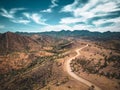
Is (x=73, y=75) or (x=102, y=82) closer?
(x=102, y=82)

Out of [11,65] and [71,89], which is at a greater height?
[71,89]

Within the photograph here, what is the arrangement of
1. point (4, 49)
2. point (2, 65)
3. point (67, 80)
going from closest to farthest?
point (67, 80) < point (2, 65) < point (4, 49)

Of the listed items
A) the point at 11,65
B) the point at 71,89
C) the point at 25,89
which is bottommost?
the point at 11,65

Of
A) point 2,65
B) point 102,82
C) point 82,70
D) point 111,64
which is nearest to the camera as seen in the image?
point 102,82

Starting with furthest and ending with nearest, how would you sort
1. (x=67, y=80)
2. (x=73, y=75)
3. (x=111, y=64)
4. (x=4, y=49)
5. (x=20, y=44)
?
1. (x=20, y=44)
2. (x=4, y=49)
3. (x=111, y=64)
4. (x=73, y=75)
5. (x=67, y=80)

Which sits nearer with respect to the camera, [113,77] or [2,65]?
[113,77]

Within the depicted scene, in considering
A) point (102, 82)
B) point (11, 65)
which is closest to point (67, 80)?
point (102, 82)

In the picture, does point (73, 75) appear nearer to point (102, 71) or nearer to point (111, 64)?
point (102, 71)

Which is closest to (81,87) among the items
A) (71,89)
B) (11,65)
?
(71,89)

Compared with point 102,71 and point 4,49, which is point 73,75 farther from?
point 4,49
